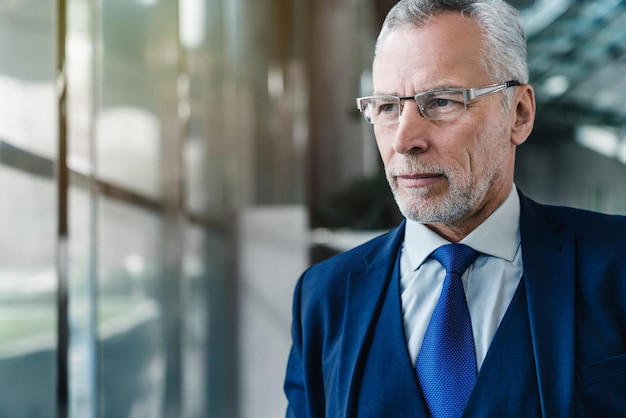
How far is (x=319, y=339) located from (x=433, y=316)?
0.25 m

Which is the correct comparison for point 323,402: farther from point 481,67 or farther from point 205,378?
point 205,378

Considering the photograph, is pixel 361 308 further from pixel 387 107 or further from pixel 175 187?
pixel 175 187

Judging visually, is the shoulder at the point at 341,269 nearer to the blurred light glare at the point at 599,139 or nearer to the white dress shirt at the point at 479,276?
the white dress shirt at the point at 479,276

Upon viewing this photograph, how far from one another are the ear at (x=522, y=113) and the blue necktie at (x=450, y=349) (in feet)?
0.85

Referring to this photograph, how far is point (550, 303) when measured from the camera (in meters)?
1.24

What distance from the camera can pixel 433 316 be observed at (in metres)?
1.32

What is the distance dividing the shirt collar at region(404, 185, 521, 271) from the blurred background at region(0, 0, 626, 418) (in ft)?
3.59

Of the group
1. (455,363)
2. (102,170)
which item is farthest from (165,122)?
(455,363)

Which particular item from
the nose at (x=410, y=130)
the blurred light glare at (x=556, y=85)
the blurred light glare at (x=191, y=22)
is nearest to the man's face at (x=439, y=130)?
the nose at (x=410, y=130)

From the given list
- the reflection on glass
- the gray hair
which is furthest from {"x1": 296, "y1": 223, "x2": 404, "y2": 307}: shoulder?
the reflection on glass

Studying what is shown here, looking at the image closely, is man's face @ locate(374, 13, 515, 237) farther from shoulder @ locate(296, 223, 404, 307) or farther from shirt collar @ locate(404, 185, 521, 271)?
shoulder @ locate(296, 223, 404, 307)

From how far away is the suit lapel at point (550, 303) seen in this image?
1.17 meters

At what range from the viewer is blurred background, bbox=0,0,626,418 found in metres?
2.04

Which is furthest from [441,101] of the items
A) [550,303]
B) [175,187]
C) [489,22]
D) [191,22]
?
[191,22]
